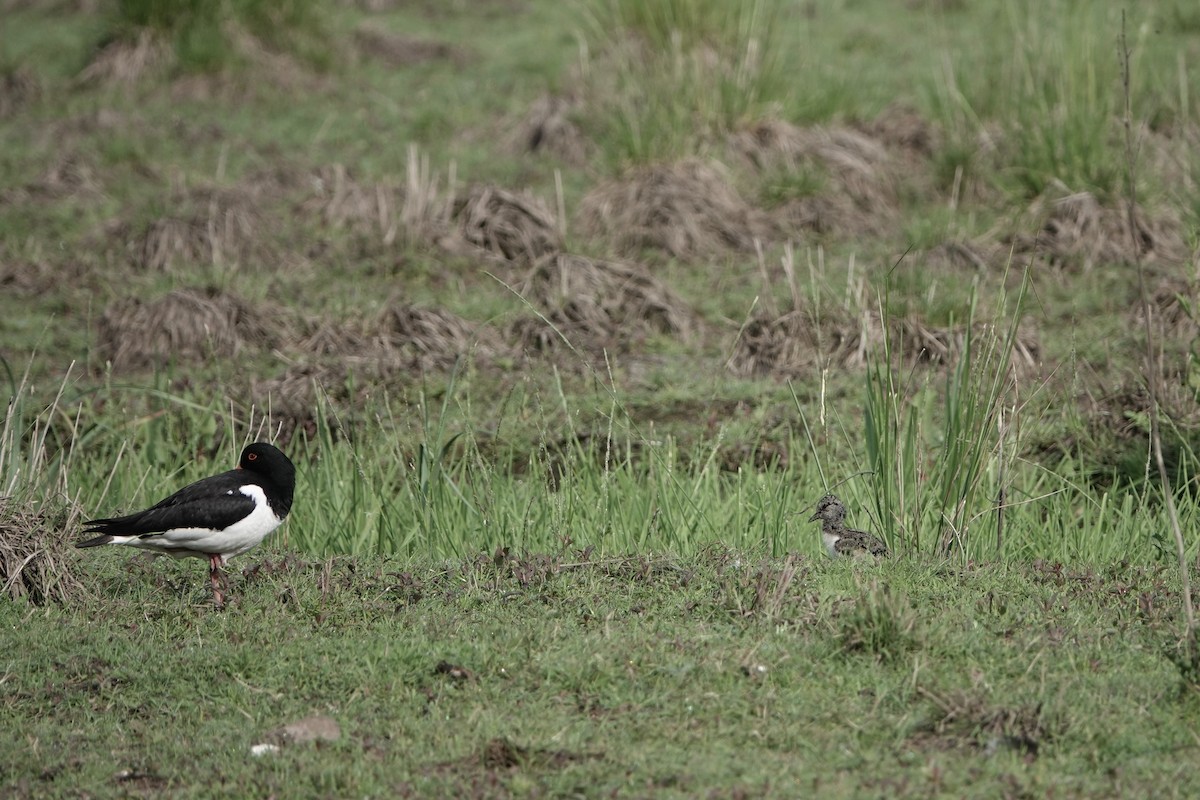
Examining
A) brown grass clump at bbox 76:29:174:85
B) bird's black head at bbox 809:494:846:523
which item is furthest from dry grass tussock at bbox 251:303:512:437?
brown grass clump at bbox 76:29:174:85

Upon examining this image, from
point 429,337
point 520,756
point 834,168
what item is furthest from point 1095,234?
point 520,756

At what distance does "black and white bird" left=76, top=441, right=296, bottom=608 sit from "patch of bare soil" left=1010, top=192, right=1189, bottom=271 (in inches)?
231

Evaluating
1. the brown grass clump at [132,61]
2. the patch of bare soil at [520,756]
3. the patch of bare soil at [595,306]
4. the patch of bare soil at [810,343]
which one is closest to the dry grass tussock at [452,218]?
the patch of bare soil at [595,306]

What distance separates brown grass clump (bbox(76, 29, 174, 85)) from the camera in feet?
42.3

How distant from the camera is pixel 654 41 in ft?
37.8

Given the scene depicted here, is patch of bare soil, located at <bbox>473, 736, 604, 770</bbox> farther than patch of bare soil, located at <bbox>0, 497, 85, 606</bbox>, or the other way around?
patch of bare soil, located at <bbox>0, 497, 85, 606</bbox>

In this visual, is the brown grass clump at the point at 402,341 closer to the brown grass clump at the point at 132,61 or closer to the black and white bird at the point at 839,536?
the black and white bird at the point at 839,536

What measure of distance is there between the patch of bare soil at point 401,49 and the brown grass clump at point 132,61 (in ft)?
6.16

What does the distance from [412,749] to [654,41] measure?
831 cm

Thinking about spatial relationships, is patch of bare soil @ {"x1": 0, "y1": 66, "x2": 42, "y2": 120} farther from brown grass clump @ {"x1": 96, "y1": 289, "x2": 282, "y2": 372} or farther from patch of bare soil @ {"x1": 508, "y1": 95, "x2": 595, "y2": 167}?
brown grass clump @ {"x1": 96, "y1": 289, "x2": 282, "y2": 372}

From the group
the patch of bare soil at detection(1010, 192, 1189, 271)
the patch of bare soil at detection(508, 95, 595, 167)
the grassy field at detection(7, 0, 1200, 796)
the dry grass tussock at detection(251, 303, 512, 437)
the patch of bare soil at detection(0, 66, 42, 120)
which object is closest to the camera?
the grassy field at detection(7, 0, 1200, 796)

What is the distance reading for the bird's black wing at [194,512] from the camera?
5223 mm

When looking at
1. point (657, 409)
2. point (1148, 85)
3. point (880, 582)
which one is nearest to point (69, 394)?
point (657, 409)

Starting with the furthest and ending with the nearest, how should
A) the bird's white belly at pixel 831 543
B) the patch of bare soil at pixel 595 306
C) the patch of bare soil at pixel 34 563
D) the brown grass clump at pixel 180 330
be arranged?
the patch of bare soil at pixel 595 306
the brown grass clump at pixel 180 330
the bird's white belly at pixel 831 543
the patch of bare soil at pixel 34 563
